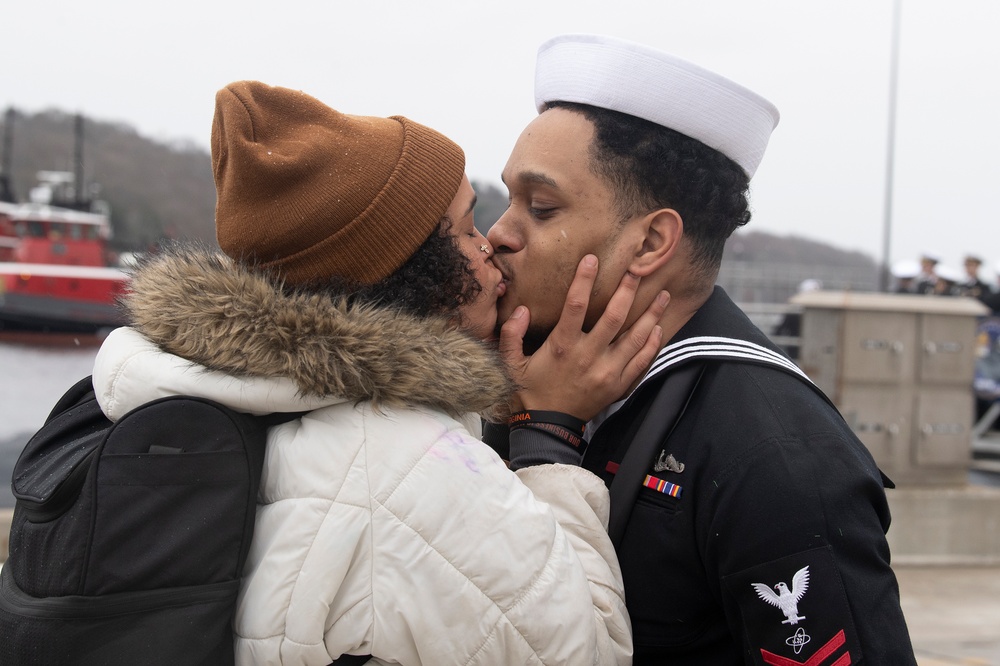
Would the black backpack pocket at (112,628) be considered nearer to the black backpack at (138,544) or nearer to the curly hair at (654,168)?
the black backpack at (138,544)

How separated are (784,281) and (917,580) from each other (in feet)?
18.6

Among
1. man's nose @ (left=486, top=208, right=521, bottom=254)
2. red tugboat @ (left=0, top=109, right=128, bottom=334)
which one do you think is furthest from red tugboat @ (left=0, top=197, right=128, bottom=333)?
man's nose @ (left=486, top=208, right=521, bottom=254)

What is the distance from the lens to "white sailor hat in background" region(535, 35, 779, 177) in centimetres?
197

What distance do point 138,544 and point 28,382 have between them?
714cm

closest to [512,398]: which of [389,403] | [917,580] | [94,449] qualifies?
[389,403]

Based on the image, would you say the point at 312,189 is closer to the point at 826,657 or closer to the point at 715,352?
the point at 715,352

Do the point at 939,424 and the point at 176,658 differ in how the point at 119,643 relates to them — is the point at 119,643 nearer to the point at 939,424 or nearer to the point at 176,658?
the point at 176,658

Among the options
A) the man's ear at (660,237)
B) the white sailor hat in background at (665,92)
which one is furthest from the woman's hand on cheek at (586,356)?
the white sailor hat in background at (665,92)

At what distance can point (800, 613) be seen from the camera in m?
1.57

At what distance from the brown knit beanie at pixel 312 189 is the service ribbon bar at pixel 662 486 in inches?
26.7

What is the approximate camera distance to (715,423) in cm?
179

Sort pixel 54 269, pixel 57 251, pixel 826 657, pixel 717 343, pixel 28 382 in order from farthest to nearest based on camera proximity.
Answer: pixel 57 251 → pixel 54 269 → pixel 28 382 → pixel 717 343 → pixel 826 657

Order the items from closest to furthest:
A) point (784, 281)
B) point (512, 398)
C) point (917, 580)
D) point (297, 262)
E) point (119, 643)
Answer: point (119, 643)
point (297, 262)
point (512, 398)
point (917, 580)
point (784, 281)

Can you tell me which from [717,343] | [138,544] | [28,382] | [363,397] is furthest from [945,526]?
[28,382]
